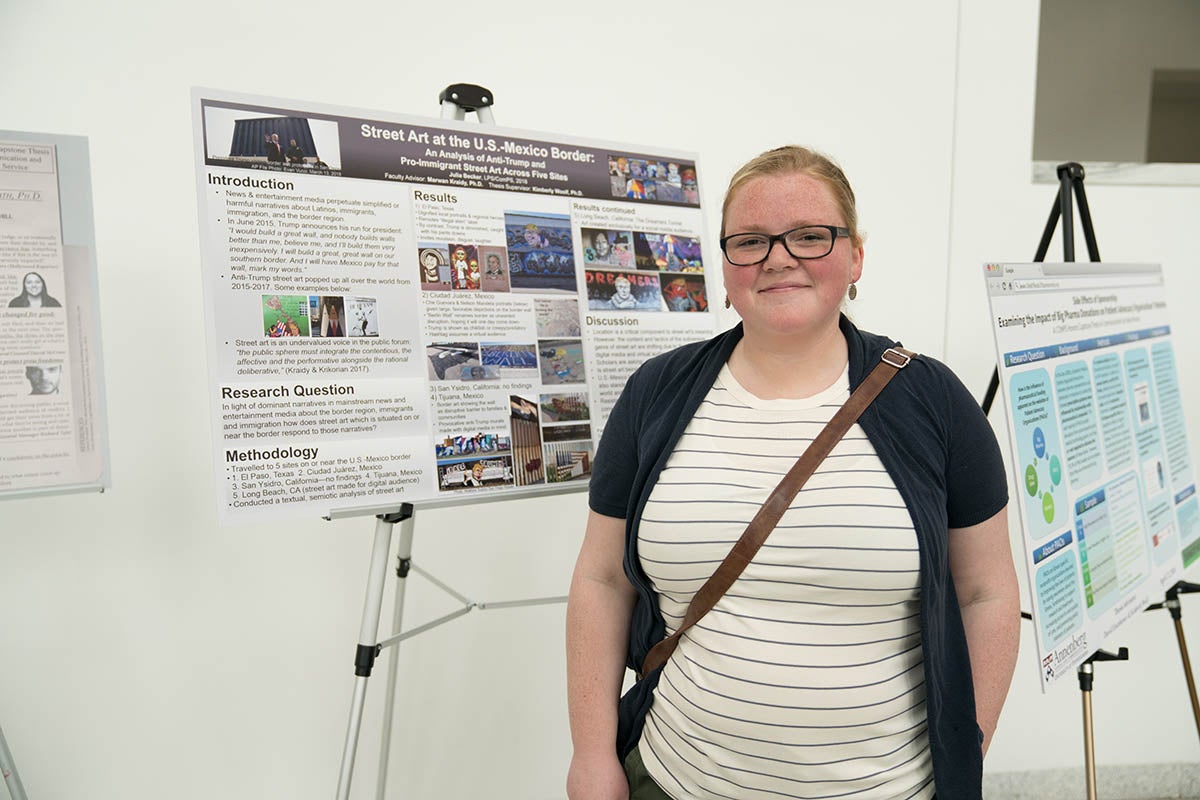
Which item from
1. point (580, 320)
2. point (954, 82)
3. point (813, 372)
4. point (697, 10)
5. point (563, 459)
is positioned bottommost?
point (563, 459)

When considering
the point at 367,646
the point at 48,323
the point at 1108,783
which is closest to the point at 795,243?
the point at 367,646

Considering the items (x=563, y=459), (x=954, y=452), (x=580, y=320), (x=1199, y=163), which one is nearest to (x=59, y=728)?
(x=563, y=459)

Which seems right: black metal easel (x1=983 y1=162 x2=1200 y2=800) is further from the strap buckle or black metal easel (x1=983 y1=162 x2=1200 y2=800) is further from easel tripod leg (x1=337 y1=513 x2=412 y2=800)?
easel tripod leg (x1=337 y1=513 x2=412 y2=800)

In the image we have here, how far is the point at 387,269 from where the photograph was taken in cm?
145

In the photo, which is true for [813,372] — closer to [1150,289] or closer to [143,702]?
[1150,289]

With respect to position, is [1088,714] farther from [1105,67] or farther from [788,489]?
[1105,67]

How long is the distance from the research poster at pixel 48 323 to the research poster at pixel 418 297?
0.42 m

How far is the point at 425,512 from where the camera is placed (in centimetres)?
227

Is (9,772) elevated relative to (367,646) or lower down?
lower down

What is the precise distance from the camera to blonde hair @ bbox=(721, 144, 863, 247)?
3.82 ft

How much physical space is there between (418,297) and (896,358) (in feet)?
2.70

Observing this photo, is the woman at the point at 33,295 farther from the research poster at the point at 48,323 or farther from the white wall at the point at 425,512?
the white wall at the point at 425,512

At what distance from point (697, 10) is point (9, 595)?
2362 millimetres

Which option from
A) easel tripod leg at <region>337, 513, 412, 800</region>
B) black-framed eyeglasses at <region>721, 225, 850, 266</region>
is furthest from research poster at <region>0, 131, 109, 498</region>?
black-framed eyeglasses at <region>721, 225, 850, 266</region>
